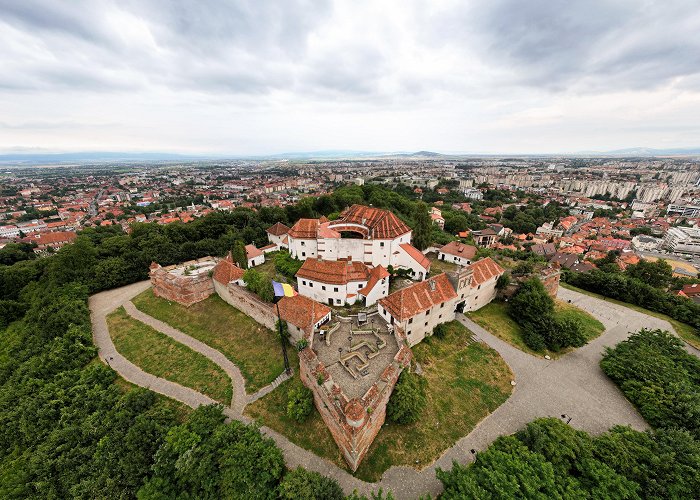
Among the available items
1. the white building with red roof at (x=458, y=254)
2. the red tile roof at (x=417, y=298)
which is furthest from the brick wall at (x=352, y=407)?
the white building with red roof at (x=458, y=254)

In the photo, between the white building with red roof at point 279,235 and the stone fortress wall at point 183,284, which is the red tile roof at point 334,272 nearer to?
the stone fortress wall at point 183,284

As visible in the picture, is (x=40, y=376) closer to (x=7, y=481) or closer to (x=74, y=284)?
(x=7, y=481)

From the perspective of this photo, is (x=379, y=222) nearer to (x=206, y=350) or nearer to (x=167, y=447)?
(x=206, y=350)

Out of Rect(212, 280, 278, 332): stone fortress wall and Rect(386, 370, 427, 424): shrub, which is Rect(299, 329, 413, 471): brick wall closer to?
Rect(386, 370, 427, 424): shrub

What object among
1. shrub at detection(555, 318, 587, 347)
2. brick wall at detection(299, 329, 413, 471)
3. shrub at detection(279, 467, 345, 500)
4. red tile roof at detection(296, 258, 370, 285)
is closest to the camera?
shrub at detection(279, 467, 345, 500)

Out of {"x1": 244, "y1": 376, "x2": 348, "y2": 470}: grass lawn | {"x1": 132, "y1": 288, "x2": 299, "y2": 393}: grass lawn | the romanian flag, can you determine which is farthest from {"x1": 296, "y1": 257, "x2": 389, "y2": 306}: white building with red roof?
{"x1": 244, "y1": 376, "x2": 348, "y2": 470}: grass lawn

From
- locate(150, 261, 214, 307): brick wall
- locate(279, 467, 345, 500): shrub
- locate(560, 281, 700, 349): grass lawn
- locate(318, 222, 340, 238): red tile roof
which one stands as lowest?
locate(560, 281, 700, 349): grass lawn

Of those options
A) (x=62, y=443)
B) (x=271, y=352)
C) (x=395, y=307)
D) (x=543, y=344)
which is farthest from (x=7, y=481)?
(x=543, y=344)
